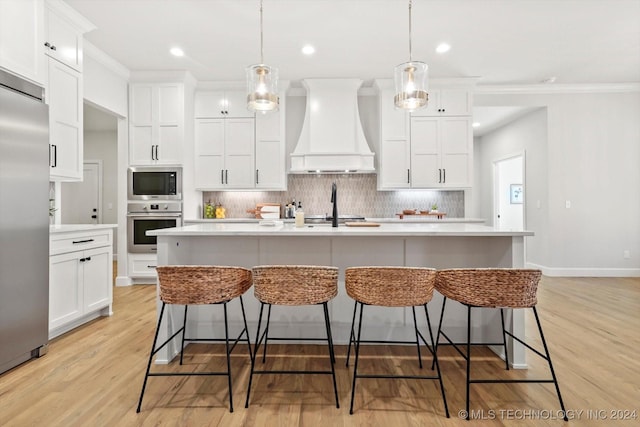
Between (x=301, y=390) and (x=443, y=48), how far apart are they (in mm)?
4002

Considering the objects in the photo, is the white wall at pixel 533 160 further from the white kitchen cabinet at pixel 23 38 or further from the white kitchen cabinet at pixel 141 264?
the white kitchen cabinet at pixel 23 38

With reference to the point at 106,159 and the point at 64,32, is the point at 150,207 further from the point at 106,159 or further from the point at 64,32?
the point at 106,159

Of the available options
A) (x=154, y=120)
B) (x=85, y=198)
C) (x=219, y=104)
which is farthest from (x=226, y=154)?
(x=85, y=198)

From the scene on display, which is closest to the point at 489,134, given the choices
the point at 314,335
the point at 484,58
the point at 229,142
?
the point at 484,58

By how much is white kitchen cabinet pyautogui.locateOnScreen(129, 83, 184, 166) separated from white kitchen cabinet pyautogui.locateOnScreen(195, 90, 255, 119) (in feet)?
1.28

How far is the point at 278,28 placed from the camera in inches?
142

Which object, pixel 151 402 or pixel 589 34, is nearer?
pixel 151 402

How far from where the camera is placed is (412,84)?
255 cm

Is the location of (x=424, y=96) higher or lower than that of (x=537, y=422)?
higher

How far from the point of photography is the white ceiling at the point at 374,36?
3.25 metres

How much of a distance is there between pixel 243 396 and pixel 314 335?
31.5 inches

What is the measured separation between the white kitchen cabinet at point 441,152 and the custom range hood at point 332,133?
2.42 feet

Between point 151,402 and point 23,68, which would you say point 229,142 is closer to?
point 23,68

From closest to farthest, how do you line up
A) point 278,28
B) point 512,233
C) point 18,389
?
point 18,389
point 512,233
point 278,28
